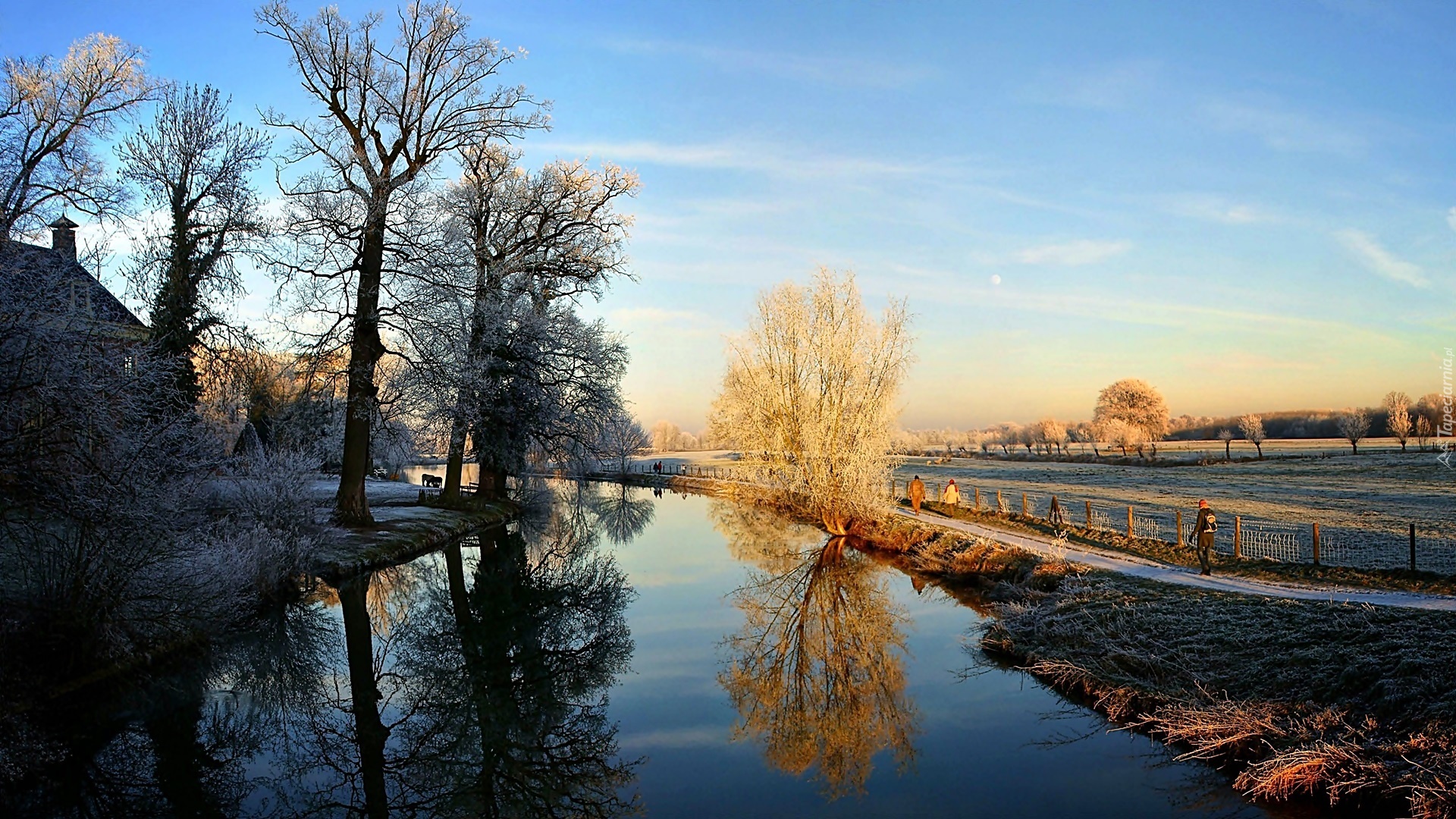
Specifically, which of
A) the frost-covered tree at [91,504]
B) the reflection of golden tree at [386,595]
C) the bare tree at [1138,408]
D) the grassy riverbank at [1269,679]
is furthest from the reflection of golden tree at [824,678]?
the bare tree at [1138,408]

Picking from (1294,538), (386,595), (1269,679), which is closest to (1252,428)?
(1294,538)

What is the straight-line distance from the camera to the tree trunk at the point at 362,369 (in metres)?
20.1

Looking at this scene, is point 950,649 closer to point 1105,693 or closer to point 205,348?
point 1105,693

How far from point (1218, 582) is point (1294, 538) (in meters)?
6.63

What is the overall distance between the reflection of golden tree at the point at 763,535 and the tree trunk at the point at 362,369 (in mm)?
10180

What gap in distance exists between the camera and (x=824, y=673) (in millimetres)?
12250

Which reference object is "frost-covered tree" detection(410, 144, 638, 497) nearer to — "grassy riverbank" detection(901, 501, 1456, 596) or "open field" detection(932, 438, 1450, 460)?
"grassy riverbank" detection(901, 501, 1456, 596)

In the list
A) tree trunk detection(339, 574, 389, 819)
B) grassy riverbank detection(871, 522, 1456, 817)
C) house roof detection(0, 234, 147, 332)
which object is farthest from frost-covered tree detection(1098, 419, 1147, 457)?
house roof detection(0, 234, 147, 332)

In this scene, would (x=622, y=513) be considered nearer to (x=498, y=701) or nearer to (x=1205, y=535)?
(x=1205, y=535)

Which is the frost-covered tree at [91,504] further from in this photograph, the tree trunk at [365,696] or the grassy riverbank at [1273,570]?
the grassy riverbank at [1273,570]

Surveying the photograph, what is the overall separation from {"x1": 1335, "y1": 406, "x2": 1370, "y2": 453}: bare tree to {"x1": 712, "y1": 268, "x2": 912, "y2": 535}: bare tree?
64.2 metres

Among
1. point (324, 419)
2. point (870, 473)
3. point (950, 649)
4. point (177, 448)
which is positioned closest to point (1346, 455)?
point (870, 473)

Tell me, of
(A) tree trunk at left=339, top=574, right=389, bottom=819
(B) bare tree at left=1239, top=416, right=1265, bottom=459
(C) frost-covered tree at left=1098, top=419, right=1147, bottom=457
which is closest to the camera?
(A) tree trunk at left=339, top=574, right=389, bottom=819

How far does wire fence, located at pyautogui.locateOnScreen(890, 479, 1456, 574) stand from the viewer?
1562 cm
